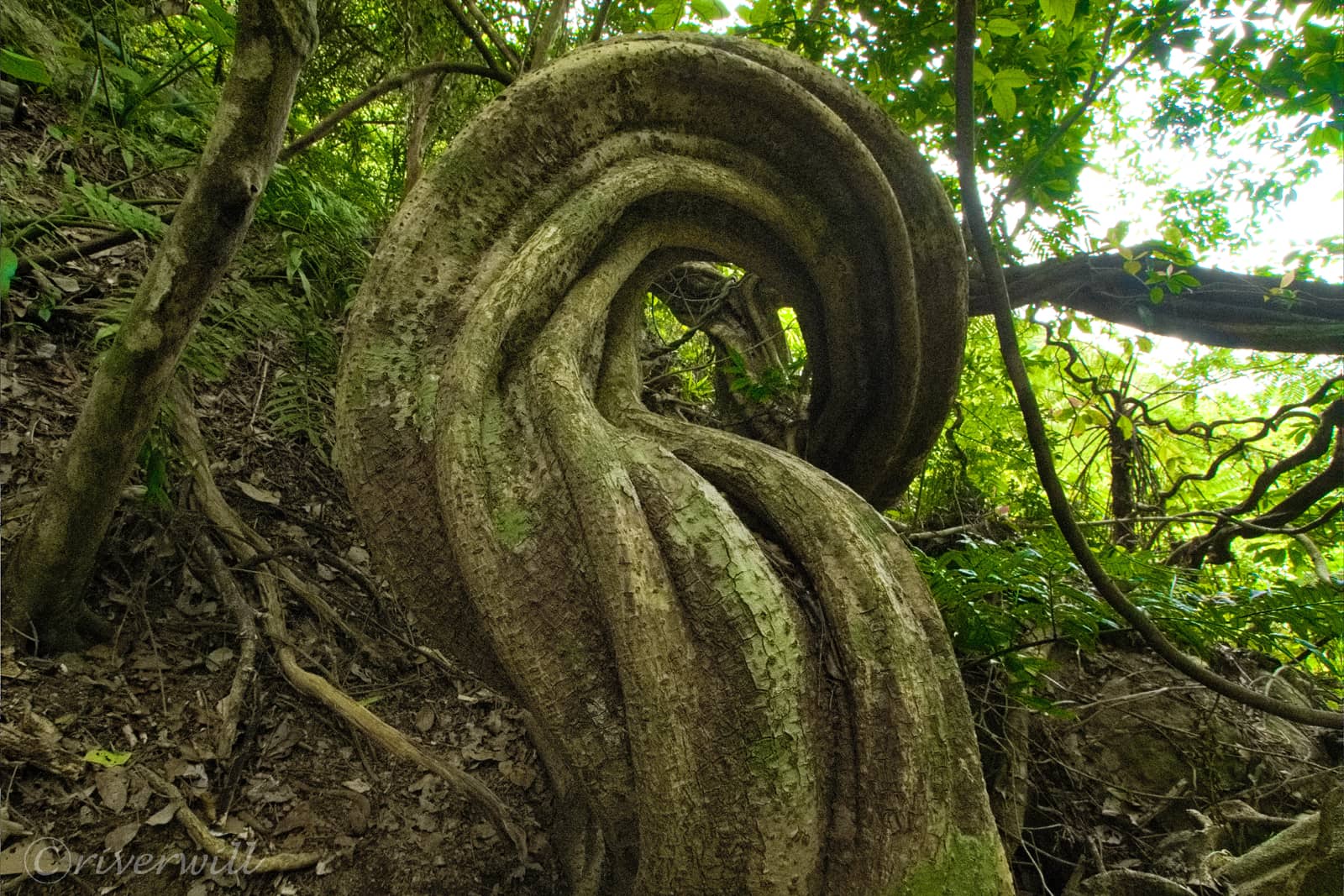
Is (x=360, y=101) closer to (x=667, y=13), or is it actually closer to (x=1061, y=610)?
(x=667, y=13)

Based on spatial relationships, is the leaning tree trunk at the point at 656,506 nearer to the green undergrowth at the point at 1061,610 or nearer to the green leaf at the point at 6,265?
the green undergrowth at the point at 1061,610

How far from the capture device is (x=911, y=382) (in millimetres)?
2305

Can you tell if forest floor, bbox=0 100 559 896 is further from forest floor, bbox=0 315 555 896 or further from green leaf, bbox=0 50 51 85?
green leaf, bbox=0 50 51 85

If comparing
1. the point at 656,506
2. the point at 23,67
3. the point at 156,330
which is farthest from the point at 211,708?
the point at 23,67

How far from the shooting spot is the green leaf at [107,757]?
5.12 ft

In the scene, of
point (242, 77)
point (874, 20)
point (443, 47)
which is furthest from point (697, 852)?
point (443, 47)

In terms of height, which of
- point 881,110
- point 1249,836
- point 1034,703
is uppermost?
point 881,110

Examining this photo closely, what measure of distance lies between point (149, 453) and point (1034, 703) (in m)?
2.42

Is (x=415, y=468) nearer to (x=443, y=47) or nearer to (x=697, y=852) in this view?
(x=697, y=852)

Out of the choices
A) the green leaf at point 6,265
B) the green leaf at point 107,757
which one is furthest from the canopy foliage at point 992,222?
the green leaf at point 107,757

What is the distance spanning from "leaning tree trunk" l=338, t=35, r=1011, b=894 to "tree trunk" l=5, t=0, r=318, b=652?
0.33 meters

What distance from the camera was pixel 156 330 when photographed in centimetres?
162

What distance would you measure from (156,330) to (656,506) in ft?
4.08

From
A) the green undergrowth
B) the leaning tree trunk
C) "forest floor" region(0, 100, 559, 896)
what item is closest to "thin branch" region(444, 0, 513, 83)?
the leaning tree trunk
